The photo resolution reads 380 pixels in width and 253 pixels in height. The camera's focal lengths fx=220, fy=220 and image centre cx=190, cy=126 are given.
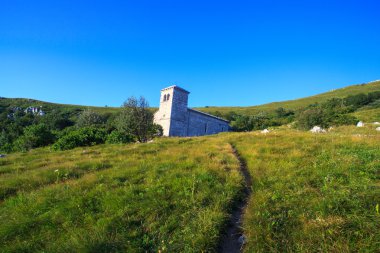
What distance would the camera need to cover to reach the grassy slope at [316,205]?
420 centimetres

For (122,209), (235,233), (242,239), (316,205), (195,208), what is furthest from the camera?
(122,209)

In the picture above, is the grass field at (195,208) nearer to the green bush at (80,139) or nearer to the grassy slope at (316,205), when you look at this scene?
the grassy slope at (316,205)

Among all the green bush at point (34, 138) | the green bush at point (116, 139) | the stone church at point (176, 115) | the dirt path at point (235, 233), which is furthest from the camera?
the stone church at point (176, 115)

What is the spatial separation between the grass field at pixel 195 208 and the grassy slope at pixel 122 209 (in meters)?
0.02

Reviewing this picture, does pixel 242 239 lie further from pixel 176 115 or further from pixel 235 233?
pixel 176 115

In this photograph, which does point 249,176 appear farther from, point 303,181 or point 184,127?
point 184,127

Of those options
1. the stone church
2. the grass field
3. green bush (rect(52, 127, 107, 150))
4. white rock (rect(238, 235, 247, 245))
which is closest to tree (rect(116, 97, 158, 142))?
green bush (rect(52, 127, 107, 150))

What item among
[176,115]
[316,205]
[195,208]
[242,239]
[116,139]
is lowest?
[242,239]

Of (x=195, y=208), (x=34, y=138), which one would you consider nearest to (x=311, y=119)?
(x=195, y=208)

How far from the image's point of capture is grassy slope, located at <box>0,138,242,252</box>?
181 inches

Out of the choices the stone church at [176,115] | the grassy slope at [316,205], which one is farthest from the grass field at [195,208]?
the stone church at [176,115]

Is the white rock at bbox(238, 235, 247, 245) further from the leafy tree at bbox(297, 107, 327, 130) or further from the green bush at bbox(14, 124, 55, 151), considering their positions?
the green bush at bbox(14, 124, 55, 151)

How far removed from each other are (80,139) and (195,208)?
21834 mm

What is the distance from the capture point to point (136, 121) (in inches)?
1182
